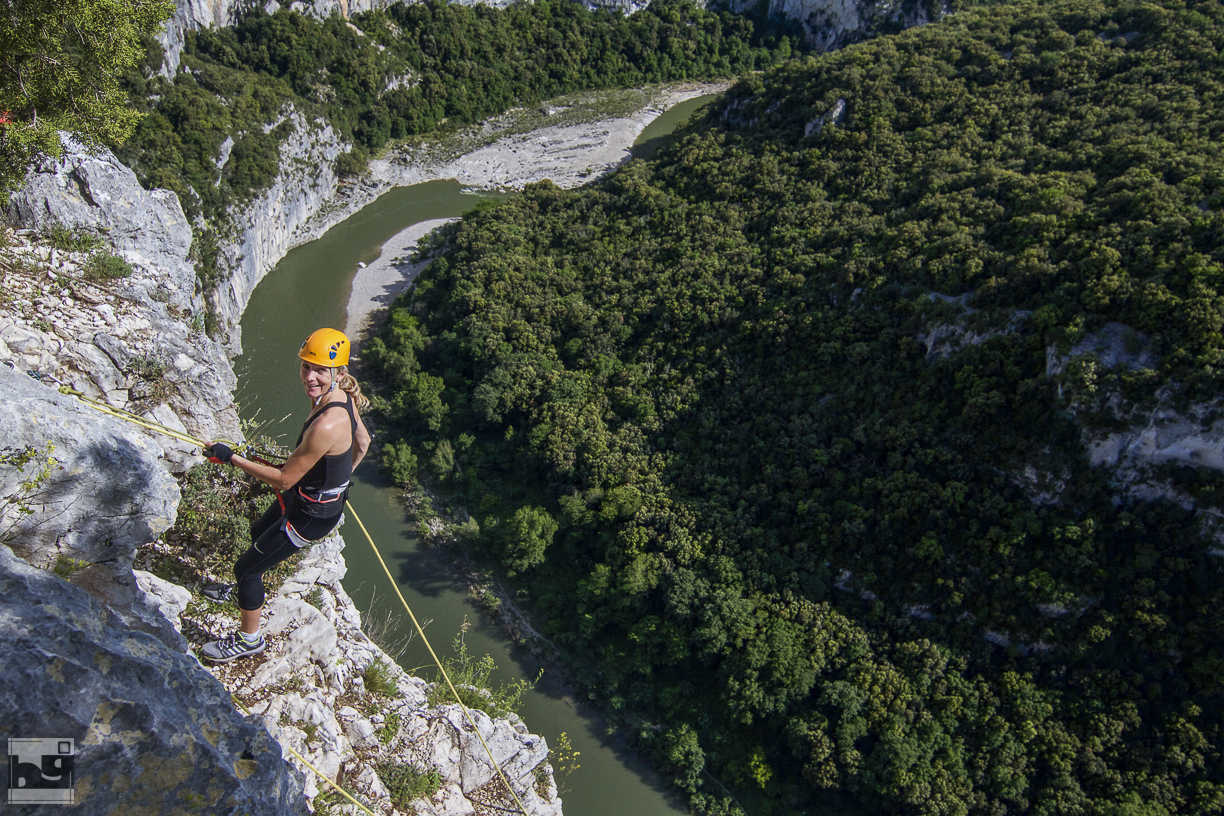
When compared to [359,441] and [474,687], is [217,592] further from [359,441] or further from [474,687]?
[474,687]

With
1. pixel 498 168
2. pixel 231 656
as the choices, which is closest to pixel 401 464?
pixel 231 656

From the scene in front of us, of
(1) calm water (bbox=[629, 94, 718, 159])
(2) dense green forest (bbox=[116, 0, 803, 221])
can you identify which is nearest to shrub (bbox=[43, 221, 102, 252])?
(2) dense green forest (bbox=[116, 0, 803, 221])

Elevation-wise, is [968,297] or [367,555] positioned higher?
[968,297]

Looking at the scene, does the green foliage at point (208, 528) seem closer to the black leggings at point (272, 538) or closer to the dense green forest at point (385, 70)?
the black leggings at point (272, 538)

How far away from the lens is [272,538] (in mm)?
8828

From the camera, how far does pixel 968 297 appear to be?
77.9 ft

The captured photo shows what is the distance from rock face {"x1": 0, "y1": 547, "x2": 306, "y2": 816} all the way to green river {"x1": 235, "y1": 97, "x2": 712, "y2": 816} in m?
12.4

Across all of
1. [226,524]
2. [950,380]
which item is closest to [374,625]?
[226,524]

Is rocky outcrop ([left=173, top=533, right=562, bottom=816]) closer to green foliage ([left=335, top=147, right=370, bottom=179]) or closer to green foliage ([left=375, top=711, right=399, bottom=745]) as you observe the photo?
green foliage ([left=375, top=711, right=399, bottom=745])

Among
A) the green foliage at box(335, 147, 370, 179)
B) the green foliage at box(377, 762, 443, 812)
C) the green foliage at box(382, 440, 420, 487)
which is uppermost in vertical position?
the green foliage at box(335, 147, 370, 179)

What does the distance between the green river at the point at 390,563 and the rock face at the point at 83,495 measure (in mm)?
9655

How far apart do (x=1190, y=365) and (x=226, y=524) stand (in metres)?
23.6

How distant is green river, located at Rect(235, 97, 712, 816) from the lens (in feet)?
71.8

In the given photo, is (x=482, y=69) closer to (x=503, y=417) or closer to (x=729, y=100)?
(x=729, y=100)
